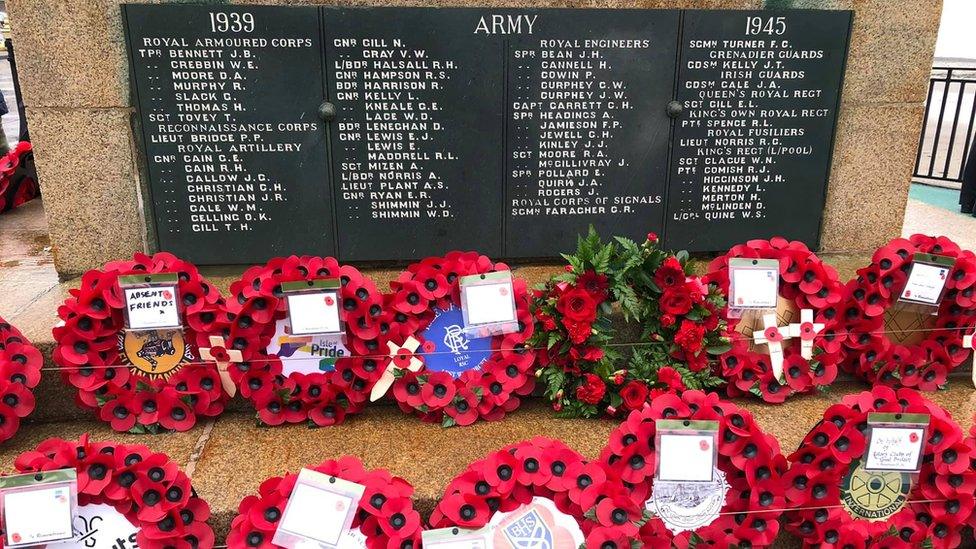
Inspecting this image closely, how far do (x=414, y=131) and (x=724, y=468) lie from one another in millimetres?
2349

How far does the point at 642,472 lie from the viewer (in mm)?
2627

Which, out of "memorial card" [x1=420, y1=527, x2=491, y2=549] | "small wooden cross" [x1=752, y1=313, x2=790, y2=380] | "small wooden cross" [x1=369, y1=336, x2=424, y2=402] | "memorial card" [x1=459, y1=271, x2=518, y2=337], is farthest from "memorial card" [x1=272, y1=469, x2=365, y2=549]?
"small wooden cross" [x1=752, y1=313, x2=790, y2=380]

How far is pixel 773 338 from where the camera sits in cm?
353

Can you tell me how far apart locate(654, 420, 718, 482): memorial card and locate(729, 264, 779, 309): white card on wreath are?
40.8 inches

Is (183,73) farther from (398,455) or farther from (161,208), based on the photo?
(398,455)

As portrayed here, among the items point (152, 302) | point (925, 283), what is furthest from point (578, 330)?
point (152, 302)

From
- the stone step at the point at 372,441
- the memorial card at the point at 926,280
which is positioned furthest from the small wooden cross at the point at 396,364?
the memorial card at the point at 926,280

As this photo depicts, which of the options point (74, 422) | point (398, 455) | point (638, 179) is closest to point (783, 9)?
point (638, 179)

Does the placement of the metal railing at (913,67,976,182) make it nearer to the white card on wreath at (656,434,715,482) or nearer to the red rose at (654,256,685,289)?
the red rose at (654,256,685,289)

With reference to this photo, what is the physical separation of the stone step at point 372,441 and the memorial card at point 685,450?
57cm

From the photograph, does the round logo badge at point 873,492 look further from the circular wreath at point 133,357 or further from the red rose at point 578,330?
the circular wreath at point 133,357

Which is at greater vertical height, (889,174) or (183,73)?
(183,73)

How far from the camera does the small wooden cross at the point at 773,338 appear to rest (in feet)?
11.5

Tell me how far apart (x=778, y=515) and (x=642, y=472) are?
0.60 m
